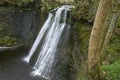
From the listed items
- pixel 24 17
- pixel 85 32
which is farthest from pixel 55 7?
pixel 85 32

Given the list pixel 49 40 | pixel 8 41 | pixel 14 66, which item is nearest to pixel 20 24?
pixel 8 41

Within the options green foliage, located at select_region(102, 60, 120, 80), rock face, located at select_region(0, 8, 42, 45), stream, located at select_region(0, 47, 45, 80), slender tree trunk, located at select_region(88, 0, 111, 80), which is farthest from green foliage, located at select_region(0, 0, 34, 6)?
slender tree trunk, located at select_region(88, 0, 111, 80)

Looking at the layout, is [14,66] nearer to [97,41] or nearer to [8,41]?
[8,41]

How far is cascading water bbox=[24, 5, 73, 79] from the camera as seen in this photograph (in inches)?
472

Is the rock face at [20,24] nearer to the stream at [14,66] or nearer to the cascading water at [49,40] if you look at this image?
the cascading water at [49,40]

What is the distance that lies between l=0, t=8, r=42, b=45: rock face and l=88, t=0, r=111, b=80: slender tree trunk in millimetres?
9828

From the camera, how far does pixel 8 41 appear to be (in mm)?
15438

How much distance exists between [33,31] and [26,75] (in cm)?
509

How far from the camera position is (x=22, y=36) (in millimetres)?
15875

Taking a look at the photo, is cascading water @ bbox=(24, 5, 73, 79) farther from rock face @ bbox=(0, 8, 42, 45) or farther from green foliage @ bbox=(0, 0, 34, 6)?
green foliage @ bbox=(0, 0, 34, 6)

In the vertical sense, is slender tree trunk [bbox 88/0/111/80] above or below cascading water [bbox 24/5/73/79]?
above

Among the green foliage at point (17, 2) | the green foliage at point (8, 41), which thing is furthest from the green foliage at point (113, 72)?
the green foliage at point (17, 2)

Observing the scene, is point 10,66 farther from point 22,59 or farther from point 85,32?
point 85,32

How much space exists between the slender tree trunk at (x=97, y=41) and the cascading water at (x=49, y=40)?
18.0ft
